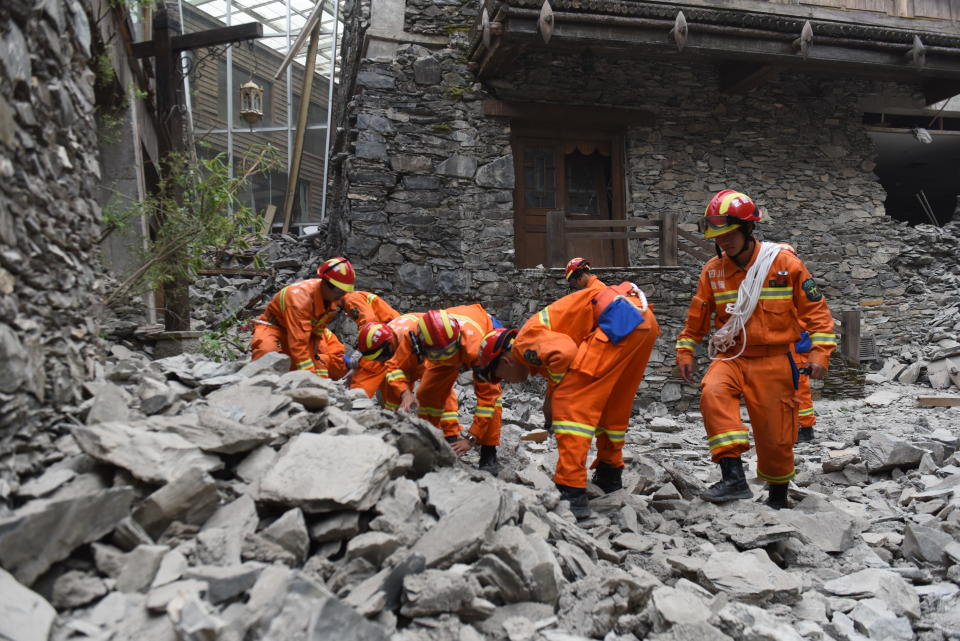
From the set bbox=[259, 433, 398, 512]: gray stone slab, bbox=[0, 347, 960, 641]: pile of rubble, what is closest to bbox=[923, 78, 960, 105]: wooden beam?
bbox=[0, 347, 960, 641]: pile of rubble

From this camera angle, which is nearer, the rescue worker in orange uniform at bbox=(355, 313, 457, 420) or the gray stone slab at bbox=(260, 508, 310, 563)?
the gray stone slab at bbox=(260, 508, 310, 563)

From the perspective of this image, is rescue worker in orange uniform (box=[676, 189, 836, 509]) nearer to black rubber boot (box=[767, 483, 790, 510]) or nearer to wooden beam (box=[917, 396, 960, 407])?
black rubber boot (box=[767, 483, 790, 510])

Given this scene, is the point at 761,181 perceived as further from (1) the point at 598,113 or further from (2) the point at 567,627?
(2) the point at 567,627

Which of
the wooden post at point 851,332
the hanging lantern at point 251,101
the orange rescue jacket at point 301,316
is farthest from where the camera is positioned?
the hanging lantern at point 251,101

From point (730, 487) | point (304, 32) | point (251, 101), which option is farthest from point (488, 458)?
point (304, 32)

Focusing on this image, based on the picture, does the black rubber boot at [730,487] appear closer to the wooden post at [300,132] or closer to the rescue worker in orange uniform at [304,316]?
the rescue worker in orange uniform at [304,316]

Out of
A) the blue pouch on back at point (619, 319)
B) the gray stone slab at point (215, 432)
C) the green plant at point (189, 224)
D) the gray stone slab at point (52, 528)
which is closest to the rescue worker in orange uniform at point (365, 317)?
the green plant at point (189, 224)

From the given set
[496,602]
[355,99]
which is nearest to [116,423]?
[496,602]

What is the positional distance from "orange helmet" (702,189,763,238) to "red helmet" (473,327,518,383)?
4.52ft

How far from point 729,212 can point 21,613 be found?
12.4 ft

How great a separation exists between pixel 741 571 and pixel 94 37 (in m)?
5.61

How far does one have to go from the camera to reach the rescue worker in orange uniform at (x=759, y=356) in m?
4.04

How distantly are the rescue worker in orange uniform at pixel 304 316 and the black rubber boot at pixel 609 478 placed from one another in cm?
251

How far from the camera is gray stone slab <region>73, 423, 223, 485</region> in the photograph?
2416mm
